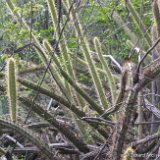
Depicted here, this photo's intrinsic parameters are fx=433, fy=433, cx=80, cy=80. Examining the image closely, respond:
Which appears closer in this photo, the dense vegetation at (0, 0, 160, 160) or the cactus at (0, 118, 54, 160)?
the cactus at (0, 118, 54, 160)

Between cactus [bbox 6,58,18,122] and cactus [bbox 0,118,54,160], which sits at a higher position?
cactus [bbox 6,58,18,122]

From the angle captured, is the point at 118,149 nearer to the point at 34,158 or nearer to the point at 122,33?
the point at 34,158

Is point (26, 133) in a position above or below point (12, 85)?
below

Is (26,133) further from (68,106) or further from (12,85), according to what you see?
(68,106)

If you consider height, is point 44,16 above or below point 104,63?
above

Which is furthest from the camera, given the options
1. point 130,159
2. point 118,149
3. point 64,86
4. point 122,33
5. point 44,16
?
point 44,16

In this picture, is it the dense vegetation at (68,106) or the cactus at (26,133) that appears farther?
the dense vegetation at (68,106)

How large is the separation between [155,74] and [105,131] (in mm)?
895

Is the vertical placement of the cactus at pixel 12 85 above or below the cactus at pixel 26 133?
above

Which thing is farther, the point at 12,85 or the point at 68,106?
the point at 68,106

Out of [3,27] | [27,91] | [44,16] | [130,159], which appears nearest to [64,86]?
[27,91]

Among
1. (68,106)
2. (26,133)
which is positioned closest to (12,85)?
(26,133)

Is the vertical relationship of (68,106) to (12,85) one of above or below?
below

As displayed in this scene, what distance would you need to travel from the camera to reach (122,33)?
518cm
